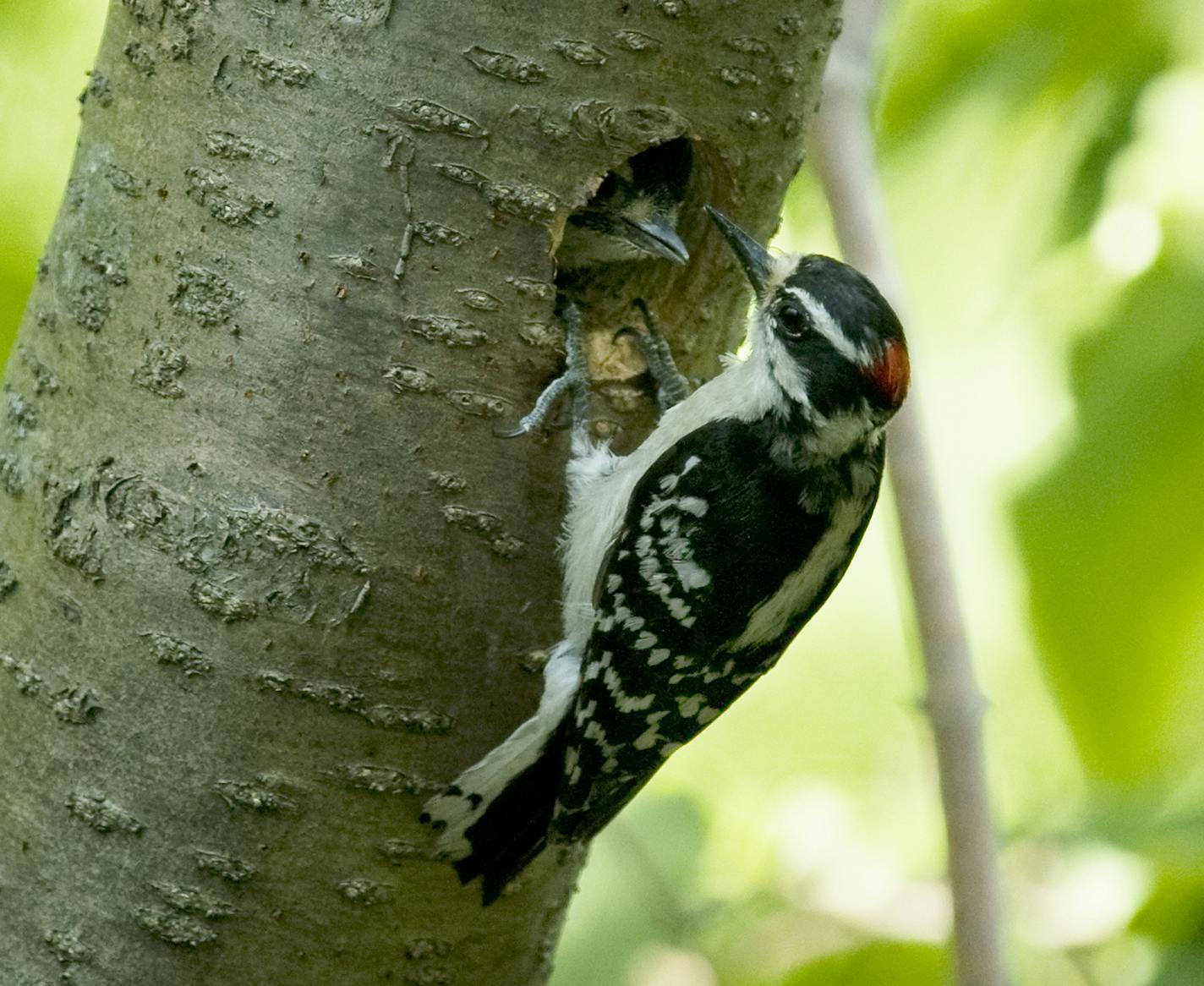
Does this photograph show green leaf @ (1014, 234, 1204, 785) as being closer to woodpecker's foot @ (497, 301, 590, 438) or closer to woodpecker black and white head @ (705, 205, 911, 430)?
woodpecker black and white head @ (705, 205, 911, 430)

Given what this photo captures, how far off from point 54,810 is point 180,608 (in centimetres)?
35

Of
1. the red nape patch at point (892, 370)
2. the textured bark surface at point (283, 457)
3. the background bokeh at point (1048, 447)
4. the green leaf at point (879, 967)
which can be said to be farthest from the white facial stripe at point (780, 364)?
the green leaf at point (879, 967)

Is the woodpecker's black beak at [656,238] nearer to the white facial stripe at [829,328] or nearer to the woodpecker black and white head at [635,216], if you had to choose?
the woodpecker black and white head at [635,216]

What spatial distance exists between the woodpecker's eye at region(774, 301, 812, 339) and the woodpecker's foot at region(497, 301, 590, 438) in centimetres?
44

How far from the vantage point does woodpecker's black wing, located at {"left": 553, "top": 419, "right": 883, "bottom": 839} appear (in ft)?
7.16

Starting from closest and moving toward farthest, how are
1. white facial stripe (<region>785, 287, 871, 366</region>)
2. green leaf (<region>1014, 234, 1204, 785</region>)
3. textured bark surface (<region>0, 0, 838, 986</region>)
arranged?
textured bark surface (<region>0, 0, 838, 986</region>) < green leaf (<region>1014, 234, 1204, 785</region>) < white facial stripe (<region>785, 287, 871, 366</region>)

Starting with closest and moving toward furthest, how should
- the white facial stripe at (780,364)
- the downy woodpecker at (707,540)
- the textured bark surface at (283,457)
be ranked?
the textured bark surface at (283,457) → the downy woodpecker at (707,540) → the white facial stripe at (780,364)

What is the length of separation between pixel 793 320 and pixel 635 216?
1.10 ft

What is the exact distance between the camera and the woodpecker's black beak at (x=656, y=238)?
232 cm

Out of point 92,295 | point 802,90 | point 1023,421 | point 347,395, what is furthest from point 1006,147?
point 92,295

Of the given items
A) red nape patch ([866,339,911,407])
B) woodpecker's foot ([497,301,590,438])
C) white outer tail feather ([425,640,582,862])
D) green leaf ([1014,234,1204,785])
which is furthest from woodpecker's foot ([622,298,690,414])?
green leaf ([1014,234,1204,785])

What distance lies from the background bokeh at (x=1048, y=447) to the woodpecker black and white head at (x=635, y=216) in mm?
398

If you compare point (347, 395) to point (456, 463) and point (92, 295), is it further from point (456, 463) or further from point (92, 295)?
point (92, 295)

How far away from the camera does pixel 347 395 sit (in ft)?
6.12
